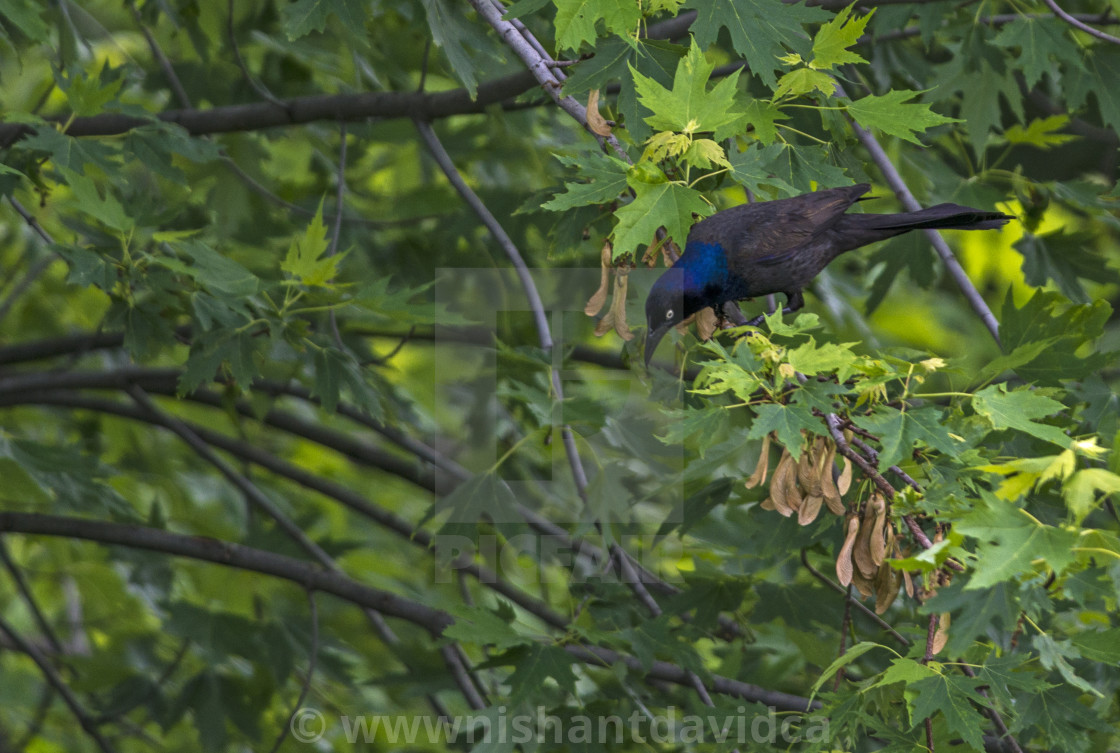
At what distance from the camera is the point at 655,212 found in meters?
2.19

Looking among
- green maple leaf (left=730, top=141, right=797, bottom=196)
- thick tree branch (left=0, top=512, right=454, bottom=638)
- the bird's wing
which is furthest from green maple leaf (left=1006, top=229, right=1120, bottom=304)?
thick tree branch (left=0, top=512, right=454, bottom=638)

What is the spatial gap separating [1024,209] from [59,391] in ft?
13.2

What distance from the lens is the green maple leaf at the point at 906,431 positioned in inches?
75.8

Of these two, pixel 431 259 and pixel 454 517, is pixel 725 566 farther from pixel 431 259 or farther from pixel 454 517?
pixel 431 259

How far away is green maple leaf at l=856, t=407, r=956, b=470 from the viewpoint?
1926mm

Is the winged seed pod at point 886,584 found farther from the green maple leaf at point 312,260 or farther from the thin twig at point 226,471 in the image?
the thin twig at point 226,471

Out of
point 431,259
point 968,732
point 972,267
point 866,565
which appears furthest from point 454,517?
point 972,267

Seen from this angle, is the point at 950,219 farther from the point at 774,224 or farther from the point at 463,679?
the point at 463,679

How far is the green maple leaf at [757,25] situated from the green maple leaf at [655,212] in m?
0.43

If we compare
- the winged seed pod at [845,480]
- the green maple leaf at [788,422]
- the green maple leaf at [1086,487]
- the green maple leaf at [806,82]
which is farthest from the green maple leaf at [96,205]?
the green maple leaf at [1086,487]

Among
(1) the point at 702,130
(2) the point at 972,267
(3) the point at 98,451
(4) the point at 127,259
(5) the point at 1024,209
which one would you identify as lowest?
(2) the point at 972,267

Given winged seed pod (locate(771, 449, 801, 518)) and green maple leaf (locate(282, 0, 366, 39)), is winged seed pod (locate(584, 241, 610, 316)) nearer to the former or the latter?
winged seed pod (locate(771, 449, 801, 518))

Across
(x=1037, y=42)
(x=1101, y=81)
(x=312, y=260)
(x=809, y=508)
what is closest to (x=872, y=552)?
(x=809, y=508)

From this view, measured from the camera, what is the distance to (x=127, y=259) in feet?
10.0
